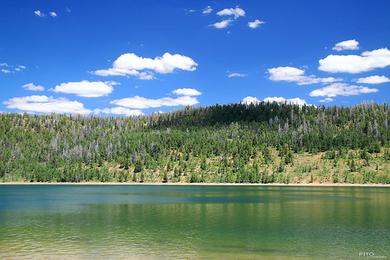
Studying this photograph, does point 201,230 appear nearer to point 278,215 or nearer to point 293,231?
point 293,231

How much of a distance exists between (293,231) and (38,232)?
35072 mm

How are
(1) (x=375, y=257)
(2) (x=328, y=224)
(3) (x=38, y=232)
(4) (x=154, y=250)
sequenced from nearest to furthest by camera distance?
(1) (x=375, y=257) → (4) (x=154, y=250) → (3) (x=38, y=232) → (2) (x=328, y=224)

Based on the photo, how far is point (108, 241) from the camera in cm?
5591

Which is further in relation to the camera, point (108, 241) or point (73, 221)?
point (73, 221)

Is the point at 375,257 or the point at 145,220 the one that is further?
the point at 145,220

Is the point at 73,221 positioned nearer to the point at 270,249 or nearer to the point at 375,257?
the point at 270,249

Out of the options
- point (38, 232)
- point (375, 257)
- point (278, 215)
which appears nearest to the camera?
point (375, 257)

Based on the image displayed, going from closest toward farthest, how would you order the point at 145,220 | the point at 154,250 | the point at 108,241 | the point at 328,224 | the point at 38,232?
the point at 154,250 → the point at 108,241 → the point at 38,232 → the point at 328,224 → the point at 145,220

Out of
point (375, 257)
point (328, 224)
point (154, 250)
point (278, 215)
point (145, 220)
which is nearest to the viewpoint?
point (375, 257)

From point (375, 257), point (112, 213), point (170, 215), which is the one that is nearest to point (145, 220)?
point (170, 215)

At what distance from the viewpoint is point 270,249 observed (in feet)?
165

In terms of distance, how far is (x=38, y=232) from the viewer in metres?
63.7

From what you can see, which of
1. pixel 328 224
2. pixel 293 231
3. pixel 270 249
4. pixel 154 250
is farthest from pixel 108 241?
pixel 328 224

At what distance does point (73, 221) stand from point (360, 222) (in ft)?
153
